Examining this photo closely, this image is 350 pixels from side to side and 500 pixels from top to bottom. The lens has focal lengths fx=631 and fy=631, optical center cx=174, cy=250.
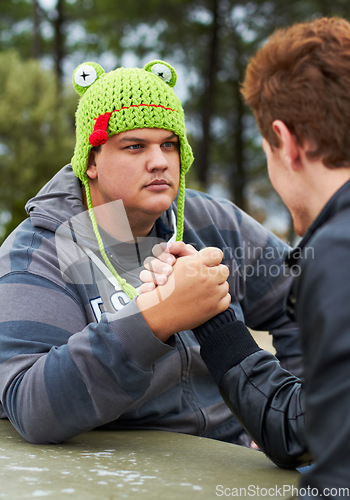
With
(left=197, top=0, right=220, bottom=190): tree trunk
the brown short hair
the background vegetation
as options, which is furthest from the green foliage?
the brown short hair

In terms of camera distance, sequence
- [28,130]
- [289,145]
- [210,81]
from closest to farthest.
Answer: [289,145], [28,130], [210,81]

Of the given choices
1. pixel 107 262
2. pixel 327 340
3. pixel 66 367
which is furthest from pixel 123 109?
pixel 327 340

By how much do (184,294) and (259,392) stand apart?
0.36 metres

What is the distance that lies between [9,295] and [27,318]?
0.41 feet

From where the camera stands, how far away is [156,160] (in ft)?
7.95

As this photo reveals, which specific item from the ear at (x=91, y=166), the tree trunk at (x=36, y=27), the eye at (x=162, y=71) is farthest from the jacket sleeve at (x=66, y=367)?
the tree trunk at (x=36, y=27)

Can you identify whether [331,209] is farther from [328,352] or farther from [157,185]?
[157,185]

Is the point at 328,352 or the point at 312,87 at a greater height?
the point at 312,87

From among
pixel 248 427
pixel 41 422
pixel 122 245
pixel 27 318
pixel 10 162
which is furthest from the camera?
pixel 10 162

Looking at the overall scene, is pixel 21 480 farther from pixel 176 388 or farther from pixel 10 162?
pixel 10 162

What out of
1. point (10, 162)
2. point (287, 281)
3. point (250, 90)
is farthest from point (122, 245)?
point (10, 162)

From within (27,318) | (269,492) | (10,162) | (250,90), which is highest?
(10,162)

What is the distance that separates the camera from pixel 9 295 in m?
2.15

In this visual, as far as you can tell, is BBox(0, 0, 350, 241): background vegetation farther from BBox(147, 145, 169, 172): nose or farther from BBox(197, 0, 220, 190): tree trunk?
BBox(147, 145, 169, 172): nose
